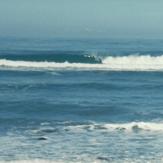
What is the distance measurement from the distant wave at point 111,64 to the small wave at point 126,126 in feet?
62.3

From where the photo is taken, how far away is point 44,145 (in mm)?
19109

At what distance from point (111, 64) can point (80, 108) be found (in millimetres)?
18936

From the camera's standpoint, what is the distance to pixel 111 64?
4472cm

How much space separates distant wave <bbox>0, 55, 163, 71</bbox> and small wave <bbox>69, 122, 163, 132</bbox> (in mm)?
18977

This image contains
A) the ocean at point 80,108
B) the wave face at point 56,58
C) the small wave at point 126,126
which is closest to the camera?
the ocean at point 80,108

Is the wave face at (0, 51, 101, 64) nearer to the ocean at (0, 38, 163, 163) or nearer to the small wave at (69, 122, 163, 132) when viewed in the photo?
the ocean at (0, 38, 163, 163)

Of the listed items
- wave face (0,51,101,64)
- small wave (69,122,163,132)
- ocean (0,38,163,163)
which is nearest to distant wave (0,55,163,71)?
ocean (0,38,163,163)

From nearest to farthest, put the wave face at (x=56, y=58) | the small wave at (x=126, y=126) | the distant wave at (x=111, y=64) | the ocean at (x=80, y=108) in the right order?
the ocean at (x=80, y=108) < the small wave at (x=126, y=126) < the distant wave at (x=111, y=64) < the wave face at (x=56, y=58)

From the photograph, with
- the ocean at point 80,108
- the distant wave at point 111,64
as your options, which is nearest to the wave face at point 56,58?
the ocean at point 80,108

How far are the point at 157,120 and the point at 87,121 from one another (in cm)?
265

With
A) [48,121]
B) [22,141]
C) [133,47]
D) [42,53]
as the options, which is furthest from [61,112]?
[133,47]

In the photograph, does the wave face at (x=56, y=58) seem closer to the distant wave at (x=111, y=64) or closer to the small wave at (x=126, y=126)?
the distant wave at (x=111, y=64)

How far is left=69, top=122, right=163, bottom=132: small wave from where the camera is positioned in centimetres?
2172

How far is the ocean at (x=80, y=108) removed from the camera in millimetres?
18469
